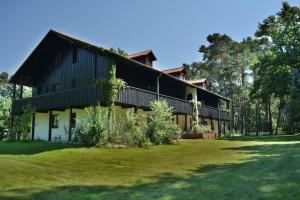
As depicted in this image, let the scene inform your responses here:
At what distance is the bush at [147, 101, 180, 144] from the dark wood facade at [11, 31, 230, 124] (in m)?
2.37

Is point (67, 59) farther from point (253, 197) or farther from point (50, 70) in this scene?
point (253, 197)

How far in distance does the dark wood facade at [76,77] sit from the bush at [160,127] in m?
2.37

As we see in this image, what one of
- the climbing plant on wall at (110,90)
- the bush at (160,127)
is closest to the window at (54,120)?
the climbing plant on wall at (110,90)

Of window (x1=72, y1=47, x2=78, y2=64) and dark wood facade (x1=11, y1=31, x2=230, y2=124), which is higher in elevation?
window (x1=72, y1=47, x2=78, y2=64)

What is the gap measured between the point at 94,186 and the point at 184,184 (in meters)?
2.54

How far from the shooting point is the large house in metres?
24.3

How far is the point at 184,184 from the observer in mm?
8805

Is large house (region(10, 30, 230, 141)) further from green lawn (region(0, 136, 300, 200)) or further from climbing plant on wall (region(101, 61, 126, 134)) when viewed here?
green lawn (region(0, 136, 300, 200))

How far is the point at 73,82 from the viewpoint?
28172 millimetres

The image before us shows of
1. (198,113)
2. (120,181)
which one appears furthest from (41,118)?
(120,181)

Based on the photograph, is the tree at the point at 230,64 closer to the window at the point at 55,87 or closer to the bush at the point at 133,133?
the window at the point at 55,87

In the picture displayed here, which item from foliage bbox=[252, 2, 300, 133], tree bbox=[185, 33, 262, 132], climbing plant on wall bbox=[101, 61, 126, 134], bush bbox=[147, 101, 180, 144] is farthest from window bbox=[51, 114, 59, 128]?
tree bbox=[185, 33, 262, 132]

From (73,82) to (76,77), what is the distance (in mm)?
700

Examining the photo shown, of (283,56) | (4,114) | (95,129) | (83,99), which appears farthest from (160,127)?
(4,114)
